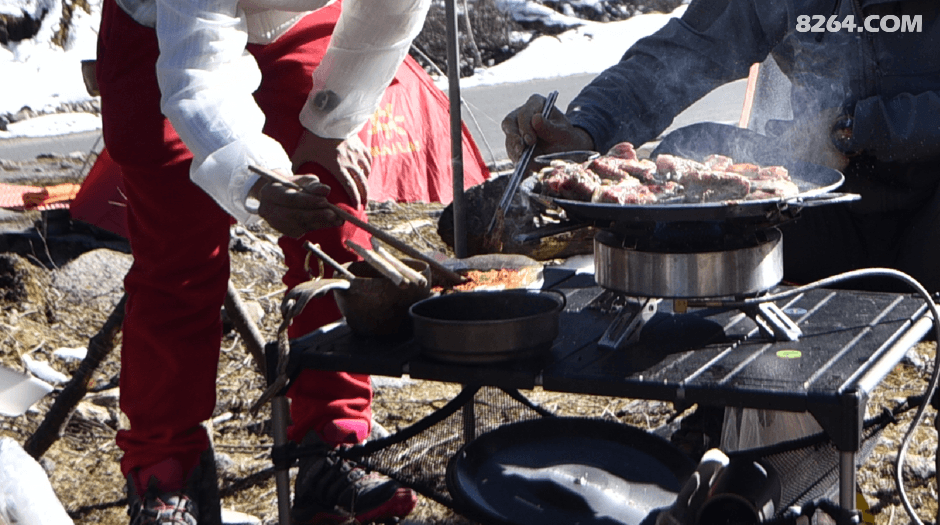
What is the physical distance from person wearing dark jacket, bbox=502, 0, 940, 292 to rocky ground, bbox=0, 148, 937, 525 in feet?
2.33

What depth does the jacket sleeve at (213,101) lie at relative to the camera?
2.27 metres

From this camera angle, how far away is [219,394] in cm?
400

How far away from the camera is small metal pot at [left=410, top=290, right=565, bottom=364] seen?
6.63ft

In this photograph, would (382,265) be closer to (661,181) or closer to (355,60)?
(661,181)

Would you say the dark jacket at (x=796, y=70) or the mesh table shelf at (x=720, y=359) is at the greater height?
the dark jacket at (x=796, y=70)

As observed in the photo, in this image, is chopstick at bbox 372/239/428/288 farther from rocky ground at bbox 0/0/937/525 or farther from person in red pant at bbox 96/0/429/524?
rocky ground at bbox 0/0/937/525

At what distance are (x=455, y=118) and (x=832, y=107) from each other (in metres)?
1.80

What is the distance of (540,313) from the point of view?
209 centimetres

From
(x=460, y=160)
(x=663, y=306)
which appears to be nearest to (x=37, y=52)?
(x=460, y=160)

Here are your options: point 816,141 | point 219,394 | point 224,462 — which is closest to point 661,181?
point 816,141

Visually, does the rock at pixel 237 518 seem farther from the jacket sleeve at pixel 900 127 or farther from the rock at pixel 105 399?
Answer: the jacket sleeve at pixel 900 127

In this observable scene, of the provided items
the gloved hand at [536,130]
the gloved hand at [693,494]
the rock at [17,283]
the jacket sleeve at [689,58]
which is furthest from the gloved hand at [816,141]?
the rock at [17,283]

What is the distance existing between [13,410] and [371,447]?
92 centimetres

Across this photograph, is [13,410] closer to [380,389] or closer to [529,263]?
[529,263]
